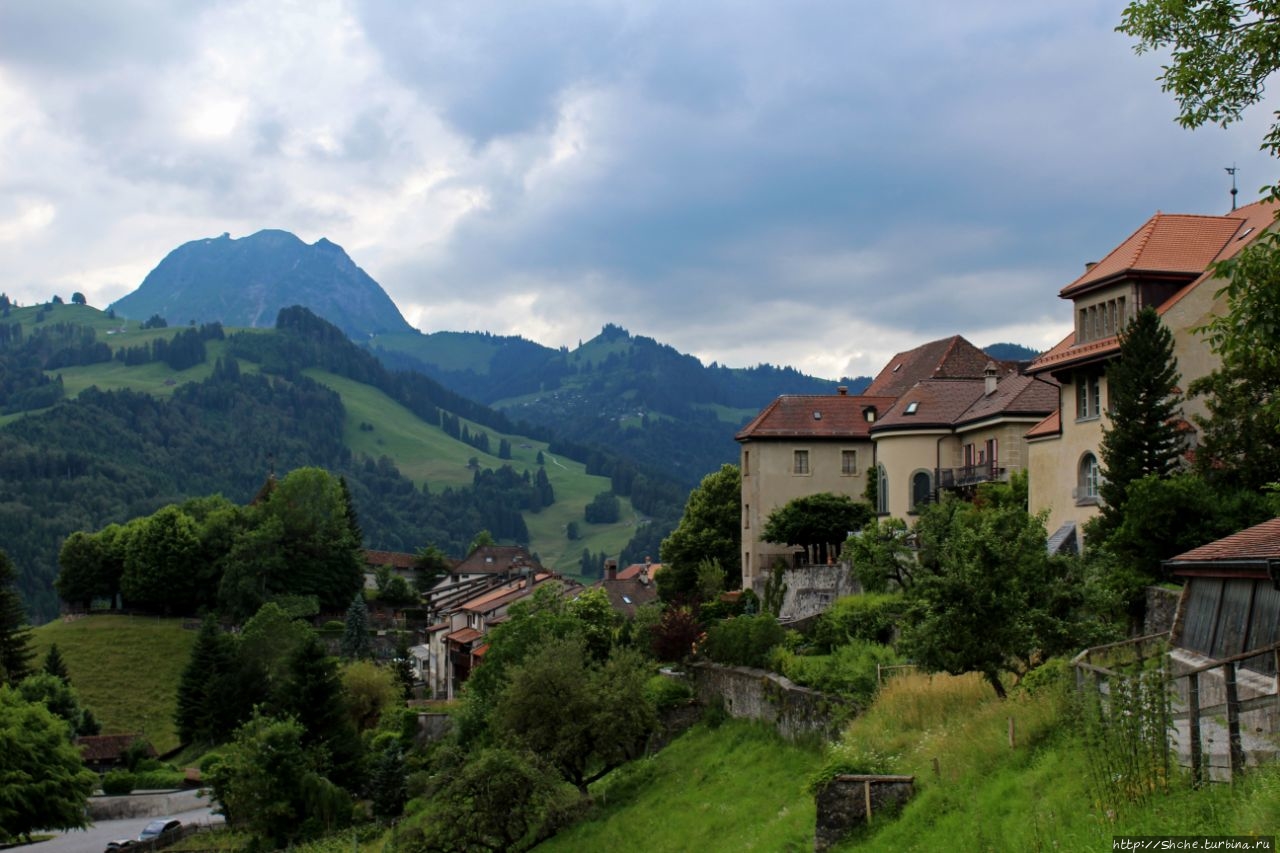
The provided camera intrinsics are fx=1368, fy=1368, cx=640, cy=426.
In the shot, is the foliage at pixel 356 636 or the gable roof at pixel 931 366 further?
the foliage at pixel 356 636

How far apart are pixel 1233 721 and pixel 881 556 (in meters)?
26.0

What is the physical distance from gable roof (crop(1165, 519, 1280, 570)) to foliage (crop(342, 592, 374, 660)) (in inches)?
3728

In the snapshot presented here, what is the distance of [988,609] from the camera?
22.9 m

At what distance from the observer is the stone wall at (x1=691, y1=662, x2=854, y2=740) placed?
3053 centimetres

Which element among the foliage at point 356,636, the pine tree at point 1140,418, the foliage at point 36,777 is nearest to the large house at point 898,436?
the pine tree at point 1140,418

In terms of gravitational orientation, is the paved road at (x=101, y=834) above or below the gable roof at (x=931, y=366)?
below

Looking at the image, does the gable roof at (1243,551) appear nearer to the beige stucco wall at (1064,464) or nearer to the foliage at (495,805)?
the beige stucco wall at (1064,464)

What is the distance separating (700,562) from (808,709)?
1475 inches

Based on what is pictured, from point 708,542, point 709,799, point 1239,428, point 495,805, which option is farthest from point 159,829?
point 1239,428

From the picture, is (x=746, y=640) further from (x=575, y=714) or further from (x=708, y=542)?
(x=708, y=542)

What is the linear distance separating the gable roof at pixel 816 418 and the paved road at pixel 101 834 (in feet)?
104

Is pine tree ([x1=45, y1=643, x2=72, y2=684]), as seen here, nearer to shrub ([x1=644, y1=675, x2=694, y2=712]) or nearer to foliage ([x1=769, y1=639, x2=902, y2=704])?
shrub ([x1=644, y1=675, x2=694, y2=712])

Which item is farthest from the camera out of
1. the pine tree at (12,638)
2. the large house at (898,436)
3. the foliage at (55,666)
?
the foliage at (55,666)

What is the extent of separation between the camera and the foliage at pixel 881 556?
39781 millimetres
